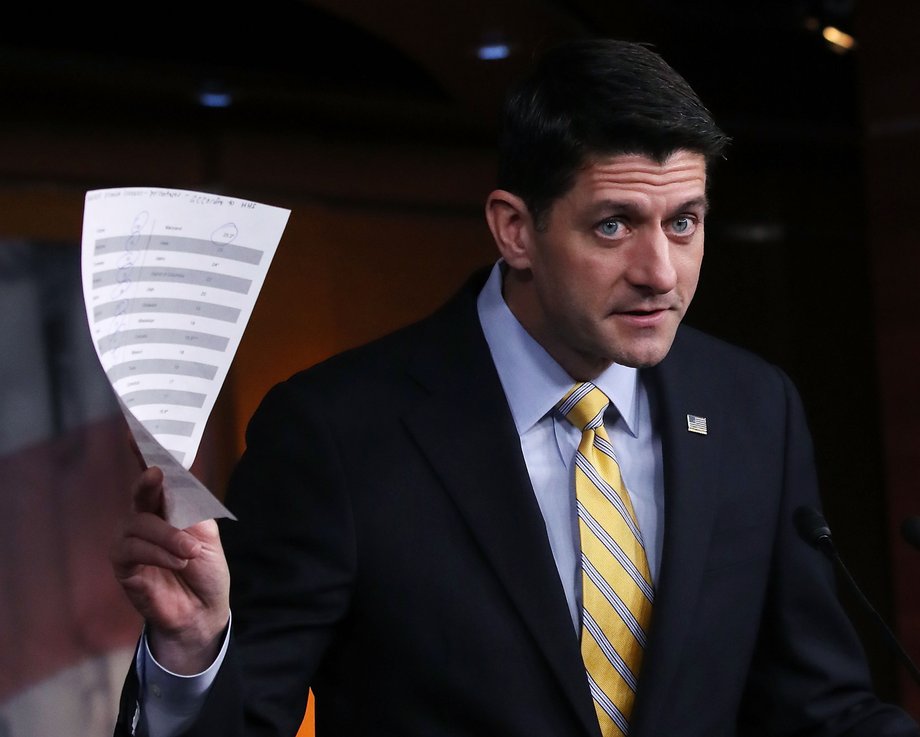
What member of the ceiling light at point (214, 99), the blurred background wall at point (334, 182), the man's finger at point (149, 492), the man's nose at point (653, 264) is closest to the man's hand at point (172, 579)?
the man's finger at point (149, 492)

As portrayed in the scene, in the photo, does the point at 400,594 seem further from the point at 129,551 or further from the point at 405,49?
the point at 405,49

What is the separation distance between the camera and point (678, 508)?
1.71 meters

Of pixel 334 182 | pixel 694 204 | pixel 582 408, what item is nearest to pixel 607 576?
pixel 582 408

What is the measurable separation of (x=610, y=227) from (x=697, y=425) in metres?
0.32

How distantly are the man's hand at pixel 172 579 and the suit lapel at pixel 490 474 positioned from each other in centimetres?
36

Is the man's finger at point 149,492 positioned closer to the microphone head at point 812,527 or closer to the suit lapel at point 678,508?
the suit lapel at point 678,508

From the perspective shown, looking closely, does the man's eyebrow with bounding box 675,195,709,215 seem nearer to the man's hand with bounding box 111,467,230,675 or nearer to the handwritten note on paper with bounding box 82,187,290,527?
the handwritten note on paper with bounding box 82,187,290,527

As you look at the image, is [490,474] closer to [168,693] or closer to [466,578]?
[466,578]

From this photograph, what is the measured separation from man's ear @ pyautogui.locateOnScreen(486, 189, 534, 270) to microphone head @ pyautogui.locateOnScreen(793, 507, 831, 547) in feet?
1.49

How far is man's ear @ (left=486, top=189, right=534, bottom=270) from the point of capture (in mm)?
1761

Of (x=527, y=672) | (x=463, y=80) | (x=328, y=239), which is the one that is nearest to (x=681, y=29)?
(x=463, y=80)

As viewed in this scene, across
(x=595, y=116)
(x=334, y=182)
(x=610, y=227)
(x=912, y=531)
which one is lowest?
(x=912, y=531)

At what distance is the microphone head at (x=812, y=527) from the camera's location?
1600mm

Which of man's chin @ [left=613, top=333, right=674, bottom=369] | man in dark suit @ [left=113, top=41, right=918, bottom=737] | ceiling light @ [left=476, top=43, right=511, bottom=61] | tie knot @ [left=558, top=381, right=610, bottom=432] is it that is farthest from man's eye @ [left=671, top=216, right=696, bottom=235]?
ceiling light @ [left=476, top=43, right=511, bottom=61]
